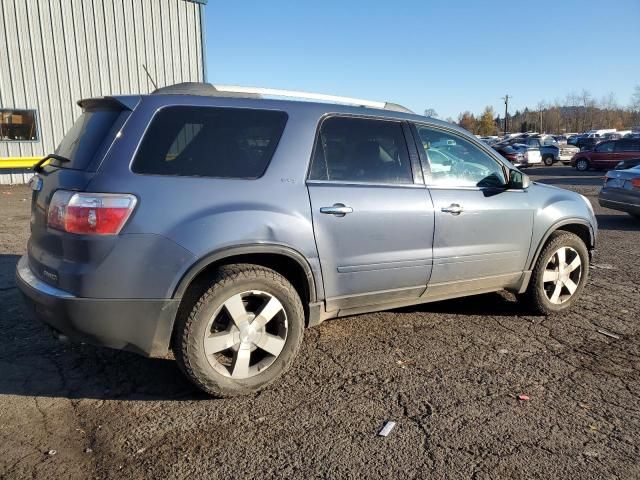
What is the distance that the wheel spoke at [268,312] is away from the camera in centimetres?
320

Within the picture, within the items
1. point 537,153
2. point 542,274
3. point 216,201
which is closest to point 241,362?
point 216,201

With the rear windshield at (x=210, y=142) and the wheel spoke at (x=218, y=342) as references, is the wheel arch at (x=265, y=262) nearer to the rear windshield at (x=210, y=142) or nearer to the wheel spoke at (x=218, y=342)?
the wheel spoke at (x=218, y=342)

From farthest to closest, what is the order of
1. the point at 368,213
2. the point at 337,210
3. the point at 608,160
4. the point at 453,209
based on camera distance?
the point at 608,160 < the point at 453,209 < the point at 368,213 < the point at 337,210

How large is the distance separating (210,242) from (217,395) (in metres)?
0.98

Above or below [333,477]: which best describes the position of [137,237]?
above

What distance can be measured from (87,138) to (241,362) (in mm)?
1675

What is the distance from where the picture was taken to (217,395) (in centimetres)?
316

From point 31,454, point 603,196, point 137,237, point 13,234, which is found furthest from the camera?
point 603,196

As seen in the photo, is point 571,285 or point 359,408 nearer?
point 359,408

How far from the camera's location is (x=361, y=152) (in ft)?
12.2

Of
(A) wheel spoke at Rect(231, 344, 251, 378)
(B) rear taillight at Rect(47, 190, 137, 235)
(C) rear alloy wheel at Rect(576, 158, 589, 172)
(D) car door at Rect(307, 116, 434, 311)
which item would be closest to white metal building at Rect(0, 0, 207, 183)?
(D) car door at Rect(307, 116, 434, 311)

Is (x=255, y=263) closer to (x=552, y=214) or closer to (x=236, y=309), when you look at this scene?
(x=236, y=309)

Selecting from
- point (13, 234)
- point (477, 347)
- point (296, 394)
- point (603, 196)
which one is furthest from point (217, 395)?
point (603, 196)

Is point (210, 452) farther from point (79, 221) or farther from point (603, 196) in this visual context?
point (603, 196)
